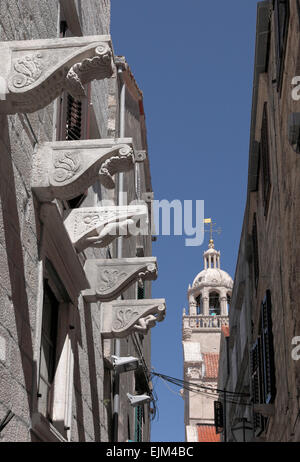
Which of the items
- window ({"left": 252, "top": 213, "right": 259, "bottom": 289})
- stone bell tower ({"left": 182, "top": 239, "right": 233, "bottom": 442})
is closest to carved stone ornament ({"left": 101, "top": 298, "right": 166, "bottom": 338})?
window ({"left": 252, "top": 213, "right": 259, "bottom": 289})

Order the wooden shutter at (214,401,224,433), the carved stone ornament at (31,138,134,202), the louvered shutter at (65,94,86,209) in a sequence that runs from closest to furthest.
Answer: the carved stone ornament at (31,138,134,202), the louvered shutter at (65,94,86,209), the wooden shutter at (214,401,224,433)

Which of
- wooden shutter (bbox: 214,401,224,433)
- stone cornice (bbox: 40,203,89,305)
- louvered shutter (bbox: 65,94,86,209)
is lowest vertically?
stone cornice (bbox: 40,203,89,305)

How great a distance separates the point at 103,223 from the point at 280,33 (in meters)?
3.94

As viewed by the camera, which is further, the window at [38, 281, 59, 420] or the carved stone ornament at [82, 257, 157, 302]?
the carved stone ornament at [82, 257, 157, 302]

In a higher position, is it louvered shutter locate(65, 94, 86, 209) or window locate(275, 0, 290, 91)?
window locate(275, 0, 290, 91)

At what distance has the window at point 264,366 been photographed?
1114 centimetres

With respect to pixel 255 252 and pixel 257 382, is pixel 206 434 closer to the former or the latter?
pixel 255 252

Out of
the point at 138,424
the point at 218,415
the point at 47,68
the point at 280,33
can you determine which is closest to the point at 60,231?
the point at 47,68

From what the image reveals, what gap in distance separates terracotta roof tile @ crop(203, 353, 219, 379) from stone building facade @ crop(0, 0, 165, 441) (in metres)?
42.5

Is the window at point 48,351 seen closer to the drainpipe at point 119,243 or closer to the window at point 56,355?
the window at point 56,355

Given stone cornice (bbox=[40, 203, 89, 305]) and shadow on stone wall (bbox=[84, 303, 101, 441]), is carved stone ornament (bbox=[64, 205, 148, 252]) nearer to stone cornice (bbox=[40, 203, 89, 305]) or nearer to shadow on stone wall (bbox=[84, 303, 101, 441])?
stone cornice (bbox=[40, 203, 89, 305])

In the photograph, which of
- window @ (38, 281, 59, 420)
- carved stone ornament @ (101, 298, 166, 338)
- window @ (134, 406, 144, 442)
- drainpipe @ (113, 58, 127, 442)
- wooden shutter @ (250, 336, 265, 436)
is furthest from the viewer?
window @ (134, 406, 144, 442)

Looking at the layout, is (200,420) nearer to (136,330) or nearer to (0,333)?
(136,330)

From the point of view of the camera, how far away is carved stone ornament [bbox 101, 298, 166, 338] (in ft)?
34.7
